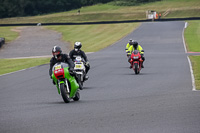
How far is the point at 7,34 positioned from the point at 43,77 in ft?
142

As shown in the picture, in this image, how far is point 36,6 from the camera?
403 feet

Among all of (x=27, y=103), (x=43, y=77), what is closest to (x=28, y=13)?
(x=43, y=77)

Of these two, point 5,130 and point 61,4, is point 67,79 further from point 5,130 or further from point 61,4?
point 61,4

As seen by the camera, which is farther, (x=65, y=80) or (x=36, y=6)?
(x=36, y=6)

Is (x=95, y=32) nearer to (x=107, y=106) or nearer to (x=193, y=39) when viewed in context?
(x=193, y=39)

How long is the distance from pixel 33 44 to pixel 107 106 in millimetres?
40170

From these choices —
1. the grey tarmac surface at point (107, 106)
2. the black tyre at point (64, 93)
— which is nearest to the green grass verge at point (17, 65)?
the grey tarmac surface at point (107, 106)

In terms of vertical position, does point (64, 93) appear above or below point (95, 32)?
above

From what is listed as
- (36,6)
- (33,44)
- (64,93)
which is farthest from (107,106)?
(36,6)

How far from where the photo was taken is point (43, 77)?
19922 mm

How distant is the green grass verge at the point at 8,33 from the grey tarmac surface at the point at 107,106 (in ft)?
122

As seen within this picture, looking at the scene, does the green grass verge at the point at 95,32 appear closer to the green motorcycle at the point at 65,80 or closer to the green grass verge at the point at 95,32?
the green grass verge at the point at 95,32

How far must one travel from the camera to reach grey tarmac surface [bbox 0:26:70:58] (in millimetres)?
41222

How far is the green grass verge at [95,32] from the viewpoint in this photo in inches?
2059
